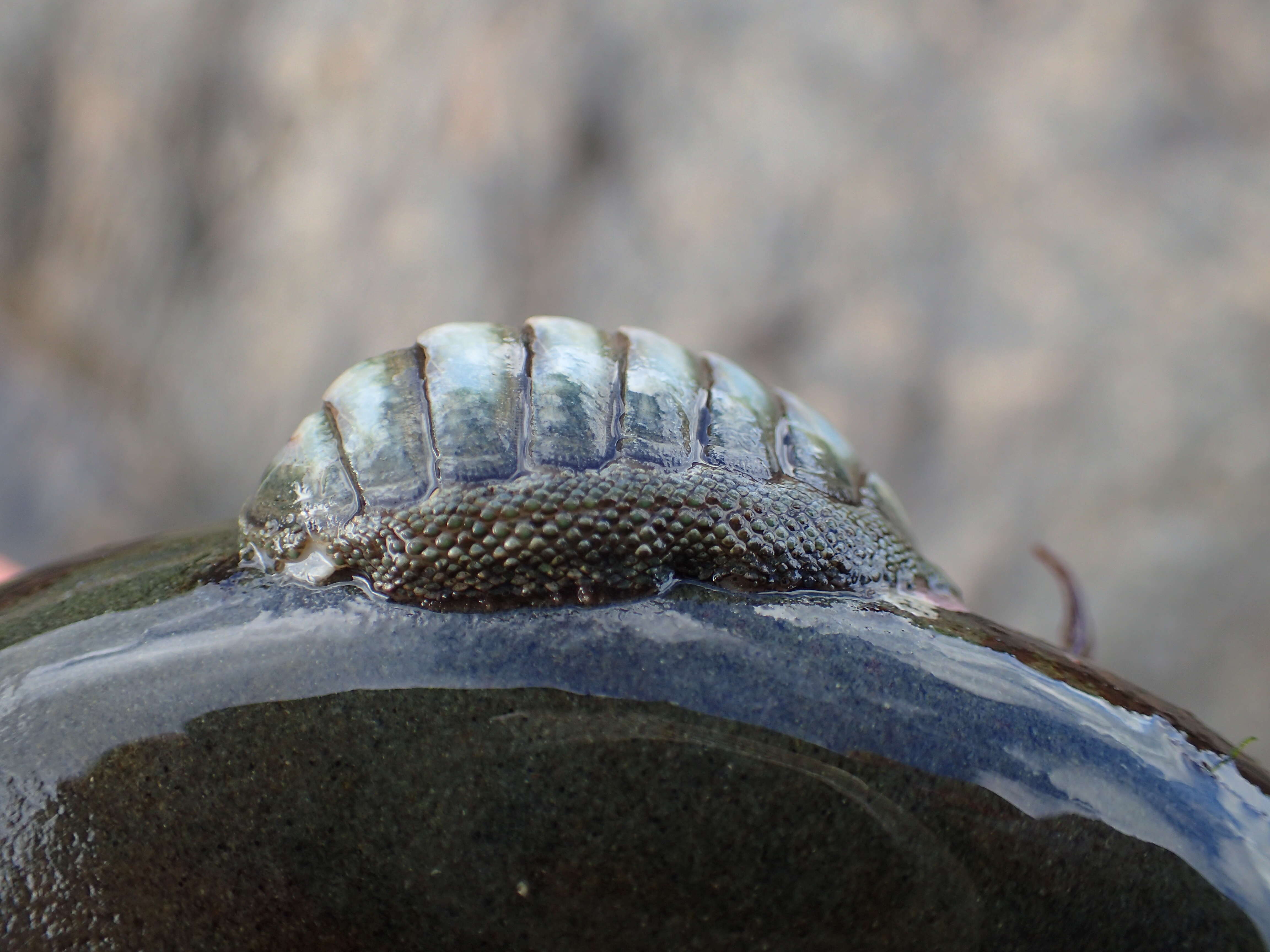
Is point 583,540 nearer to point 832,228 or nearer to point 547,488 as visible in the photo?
point 547,488

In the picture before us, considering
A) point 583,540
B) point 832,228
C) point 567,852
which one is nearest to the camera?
point 567,852

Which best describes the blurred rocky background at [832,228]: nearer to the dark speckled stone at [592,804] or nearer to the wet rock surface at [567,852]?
the dark speckled stone at [592,804]

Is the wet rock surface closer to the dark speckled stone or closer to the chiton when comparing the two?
the dark speckled stone

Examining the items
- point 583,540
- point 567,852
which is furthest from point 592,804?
point 583,540

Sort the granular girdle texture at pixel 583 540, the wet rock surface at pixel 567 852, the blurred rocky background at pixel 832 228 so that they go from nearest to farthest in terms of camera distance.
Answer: the wet rock surface at pixel 567 852
the granular girdle texture at pixel 583 540
the blurred rocky background at pixel 832 228

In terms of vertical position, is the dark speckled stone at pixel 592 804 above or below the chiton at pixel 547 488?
below

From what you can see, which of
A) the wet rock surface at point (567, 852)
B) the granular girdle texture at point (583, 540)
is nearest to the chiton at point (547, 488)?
the granular girdle texture at point (583, 540)

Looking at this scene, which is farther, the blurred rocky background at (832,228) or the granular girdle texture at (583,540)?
the blurred rocky background at (832,228)
